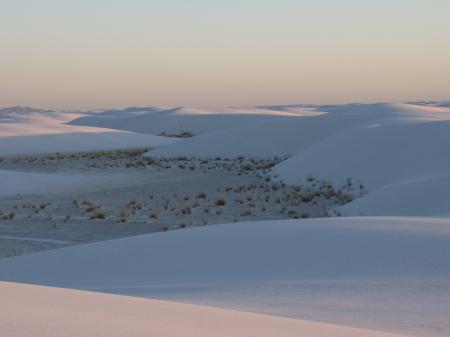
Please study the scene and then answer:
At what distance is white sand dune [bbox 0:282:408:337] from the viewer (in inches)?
163

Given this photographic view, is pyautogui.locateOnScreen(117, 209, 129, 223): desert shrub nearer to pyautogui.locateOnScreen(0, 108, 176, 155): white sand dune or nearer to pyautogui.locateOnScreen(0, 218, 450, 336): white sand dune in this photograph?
pyautogui.locateOnScreen(0, 218, 450, 336): white sand dune

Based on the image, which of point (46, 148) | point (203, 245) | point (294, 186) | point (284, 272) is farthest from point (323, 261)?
point (46, 148)

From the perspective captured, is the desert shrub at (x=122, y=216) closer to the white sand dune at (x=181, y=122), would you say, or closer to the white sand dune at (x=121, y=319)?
the white sand dune at (x=121, y=319)

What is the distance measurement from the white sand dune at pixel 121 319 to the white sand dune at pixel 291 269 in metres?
0.92

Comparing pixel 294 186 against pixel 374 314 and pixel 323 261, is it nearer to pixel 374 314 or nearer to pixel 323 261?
pixel 323 261

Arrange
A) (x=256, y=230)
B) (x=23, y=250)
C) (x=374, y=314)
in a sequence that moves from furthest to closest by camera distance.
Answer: (x=23, y=250)
(x=256, y=230)
(x=374, y=314)

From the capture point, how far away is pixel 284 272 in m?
8.66

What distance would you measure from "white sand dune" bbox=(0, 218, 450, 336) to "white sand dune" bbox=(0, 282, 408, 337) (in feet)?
3.02

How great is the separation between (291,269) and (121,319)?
13.8ft

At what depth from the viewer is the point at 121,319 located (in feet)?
15.7

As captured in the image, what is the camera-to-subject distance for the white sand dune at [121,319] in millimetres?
4137

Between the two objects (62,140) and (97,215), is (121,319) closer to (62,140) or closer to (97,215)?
(97,215)

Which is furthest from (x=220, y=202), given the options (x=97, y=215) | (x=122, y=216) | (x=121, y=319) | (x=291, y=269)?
(x=121, y=319)

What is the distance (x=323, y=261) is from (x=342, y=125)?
42.3 metres
